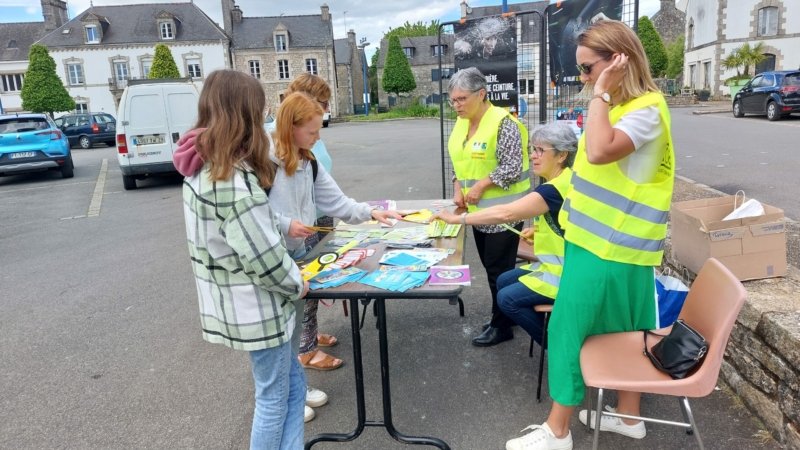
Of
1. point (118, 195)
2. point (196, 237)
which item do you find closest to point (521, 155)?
point (196, 237)

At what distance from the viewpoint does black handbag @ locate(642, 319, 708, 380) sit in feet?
7.36

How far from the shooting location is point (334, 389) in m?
3.36

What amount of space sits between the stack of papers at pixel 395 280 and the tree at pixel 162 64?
4148 cm

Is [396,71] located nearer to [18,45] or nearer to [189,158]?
[18,45]

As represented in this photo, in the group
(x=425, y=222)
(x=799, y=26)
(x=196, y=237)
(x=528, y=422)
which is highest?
(x=799, y=26)

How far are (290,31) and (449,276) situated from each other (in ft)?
157

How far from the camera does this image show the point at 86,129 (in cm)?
2231

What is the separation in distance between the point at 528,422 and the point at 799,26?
36150mm

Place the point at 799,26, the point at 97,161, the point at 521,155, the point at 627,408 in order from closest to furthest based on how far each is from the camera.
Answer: the point at 627,408 → the point at 521,155 → the point at 97,161 → the point at 799,26

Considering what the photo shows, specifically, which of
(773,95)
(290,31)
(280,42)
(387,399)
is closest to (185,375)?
(387,399)

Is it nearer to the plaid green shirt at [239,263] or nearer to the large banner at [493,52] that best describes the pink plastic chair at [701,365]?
the plaid green shirt at [239,263]

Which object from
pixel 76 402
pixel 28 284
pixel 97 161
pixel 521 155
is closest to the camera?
pixel 76 402

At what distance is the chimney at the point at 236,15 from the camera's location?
4659 cm

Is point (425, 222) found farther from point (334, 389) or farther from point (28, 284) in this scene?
point (28, 284)
